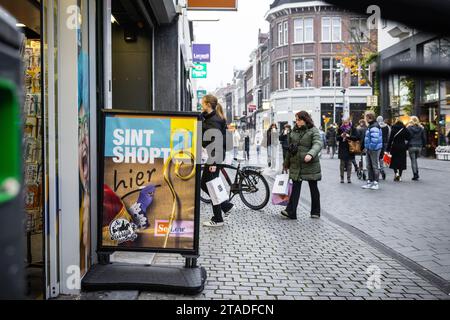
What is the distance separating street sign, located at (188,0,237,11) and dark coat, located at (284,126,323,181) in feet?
8.36

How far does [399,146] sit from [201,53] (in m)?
11.6

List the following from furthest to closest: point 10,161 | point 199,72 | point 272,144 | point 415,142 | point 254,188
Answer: point 199,72, point 272,144, point 415,142, point 254,188, point 10,161

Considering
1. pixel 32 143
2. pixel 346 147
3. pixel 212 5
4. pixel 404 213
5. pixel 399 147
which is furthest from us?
pixel 399 147

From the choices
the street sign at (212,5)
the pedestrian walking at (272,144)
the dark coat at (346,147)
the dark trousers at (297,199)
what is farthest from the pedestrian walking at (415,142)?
the street sign at (212,5)

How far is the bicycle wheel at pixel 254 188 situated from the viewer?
28.9ft

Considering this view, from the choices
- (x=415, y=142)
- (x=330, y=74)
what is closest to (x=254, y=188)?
(x=415, y=142)

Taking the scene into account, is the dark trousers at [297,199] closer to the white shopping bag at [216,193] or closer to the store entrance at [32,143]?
the white shopping bag at [216,193]

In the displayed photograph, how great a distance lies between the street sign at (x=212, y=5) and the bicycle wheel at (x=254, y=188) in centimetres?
291

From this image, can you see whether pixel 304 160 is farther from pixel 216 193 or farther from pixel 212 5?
pixel 212 5

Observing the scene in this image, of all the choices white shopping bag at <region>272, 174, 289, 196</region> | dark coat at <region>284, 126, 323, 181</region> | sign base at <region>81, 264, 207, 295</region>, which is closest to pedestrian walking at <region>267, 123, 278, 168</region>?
white shopping bag at <region>272, 174, 289, 196</region>

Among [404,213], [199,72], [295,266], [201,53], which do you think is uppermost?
[201,53]

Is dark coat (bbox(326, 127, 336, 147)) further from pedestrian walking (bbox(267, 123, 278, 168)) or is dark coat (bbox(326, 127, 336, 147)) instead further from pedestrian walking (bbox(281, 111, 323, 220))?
pedestrian walking (bbox(281, 111, 323, 220))

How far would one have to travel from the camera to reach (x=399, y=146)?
45.4 ft

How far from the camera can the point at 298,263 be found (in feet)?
17.0
